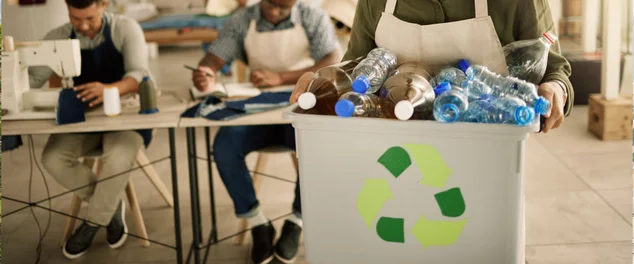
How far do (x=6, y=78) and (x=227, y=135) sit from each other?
2.70ft

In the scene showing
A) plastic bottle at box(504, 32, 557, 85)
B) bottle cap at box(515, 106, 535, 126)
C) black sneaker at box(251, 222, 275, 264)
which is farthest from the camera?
black sneaker at box(251, 222, 275, 264)

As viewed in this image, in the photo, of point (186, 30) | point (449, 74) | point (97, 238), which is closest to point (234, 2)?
point (186, 30)

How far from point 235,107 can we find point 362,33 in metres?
0.80

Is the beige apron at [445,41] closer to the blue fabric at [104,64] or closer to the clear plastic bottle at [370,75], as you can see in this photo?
the clear plastic bottle at [370,75]

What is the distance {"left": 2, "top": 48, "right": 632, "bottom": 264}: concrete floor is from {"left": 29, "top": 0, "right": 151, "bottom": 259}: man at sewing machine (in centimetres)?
18

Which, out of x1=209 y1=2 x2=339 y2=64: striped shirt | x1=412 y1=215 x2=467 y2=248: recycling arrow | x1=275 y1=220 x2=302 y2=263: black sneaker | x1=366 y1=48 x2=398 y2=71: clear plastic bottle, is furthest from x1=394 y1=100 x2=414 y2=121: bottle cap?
x1=209 y1=2 x2=339 y2=64: striped shirt

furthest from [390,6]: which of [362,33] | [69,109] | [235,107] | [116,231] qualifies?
[116,231]

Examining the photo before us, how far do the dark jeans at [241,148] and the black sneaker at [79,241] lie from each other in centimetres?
65

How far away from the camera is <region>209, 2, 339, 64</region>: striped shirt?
3.30 metres

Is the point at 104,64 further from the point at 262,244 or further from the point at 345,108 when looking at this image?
the point at 345,108

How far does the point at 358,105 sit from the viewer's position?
58.5 inches

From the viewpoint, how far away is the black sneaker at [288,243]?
9.79 ft

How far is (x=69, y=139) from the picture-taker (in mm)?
3033

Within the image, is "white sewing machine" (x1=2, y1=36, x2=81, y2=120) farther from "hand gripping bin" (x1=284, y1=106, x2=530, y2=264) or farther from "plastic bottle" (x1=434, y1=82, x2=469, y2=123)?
"plastic bottle" (x1=434, y1=82, x2=469, y2=123)
